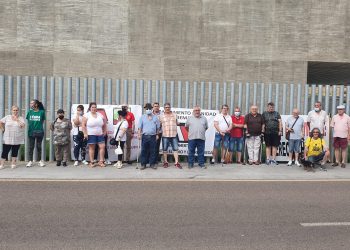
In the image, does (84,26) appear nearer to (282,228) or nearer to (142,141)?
(142,141)

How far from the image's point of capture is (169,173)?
10.9m

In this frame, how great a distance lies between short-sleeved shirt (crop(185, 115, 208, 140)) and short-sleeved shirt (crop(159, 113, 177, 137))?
0.41 metres

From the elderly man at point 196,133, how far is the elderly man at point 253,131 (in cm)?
144

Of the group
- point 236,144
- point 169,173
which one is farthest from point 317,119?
point 169,173

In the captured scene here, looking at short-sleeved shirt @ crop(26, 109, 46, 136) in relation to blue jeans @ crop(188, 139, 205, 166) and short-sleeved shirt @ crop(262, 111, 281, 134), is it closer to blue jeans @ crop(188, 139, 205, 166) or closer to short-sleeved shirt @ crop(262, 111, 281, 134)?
blue jeans @ crop(188, 139, 205, 166)

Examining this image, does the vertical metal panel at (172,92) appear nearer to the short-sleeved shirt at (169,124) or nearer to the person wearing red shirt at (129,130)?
the short-sleeved shirt at (169,124)

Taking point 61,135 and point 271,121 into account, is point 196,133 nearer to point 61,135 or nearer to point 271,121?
point 271,121

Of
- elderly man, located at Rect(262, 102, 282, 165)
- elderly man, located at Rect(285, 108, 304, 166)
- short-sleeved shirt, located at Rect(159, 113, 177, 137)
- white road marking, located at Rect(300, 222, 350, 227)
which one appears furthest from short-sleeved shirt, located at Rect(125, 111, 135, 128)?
white road marking, located at Rect(300, 222, 350, 227)

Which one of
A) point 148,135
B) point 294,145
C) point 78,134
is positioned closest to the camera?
point 148,135

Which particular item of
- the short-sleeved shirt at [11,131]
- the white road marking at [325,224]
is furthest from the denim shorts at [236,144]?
the white road marking at [325,224]

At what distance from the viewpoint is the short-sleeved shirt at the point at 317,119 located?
485 inches

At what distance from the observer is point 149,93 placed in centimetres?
1287

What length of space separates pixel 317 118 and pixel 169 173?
496cm

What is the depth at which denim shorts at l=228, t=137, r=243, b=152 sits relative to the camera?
40.9ft
